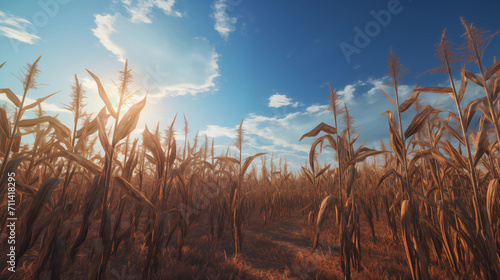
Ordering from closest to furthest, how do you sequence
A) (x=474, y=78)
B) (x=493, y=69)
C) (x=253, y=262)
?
(x=493, y=69) → (x=474, y=78) → (x=253, y=262)

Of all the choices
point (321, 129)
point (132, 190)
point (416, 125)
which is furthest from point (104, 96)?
point (416, 125)

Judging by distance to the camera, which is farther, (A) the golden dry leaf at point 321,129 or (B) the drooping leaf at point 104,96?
(A) the golden dry leaf at point 321,129

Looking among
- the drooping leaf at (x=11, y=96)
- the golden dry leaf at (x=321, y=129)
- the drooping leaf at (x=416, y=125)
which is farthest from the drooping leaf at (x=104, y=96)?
the drooping leaf at (x=416, y=125)

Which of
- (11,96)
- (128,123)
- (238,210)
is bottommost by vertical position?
(238,210)

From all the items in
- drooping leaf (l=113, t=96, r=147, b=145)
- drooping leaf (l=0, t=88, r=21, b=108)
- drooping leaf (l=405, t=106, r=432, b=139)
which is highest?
drooping leaf (l=0, t=88, r=21, b=108)

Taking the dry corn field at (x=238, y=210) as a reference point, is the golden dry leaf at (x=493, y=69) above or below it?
above

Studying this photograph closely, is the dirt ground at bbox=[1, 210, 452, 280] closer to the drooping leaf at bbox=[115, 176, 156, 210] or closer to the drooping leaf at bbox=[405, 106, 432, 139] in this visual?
the drooping leaf at bbox=[115, 176, 156, 210]

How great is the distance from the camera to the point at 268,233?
14.4ft

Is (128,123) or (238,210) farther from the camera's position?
(238,210)

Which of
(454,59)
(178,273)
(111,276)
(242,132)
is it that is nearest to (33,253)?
(111,276)

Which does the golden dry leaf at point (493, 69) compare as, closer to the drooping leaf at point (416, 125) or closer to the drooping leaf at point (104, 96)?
the drooping leaf at point (416, 125)

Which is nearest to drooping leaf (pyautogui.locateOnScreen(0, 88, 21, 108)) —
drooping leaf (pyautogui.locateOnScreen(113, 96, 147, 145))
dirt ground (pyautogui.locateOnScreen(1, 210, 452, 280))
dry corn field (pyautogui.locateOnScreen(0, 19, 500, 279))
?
dry corn field (pyautogui.locateOnScreen(0, 19, 500, 279))

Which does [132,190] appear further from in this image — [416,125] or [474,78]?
[474,78]

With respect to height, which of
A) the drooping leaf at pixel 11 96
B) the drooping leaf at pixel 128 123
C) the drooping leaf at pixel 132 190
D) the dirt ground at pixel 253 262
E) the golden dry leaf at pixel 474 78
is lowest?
the dirt ground at pixel 253 262
